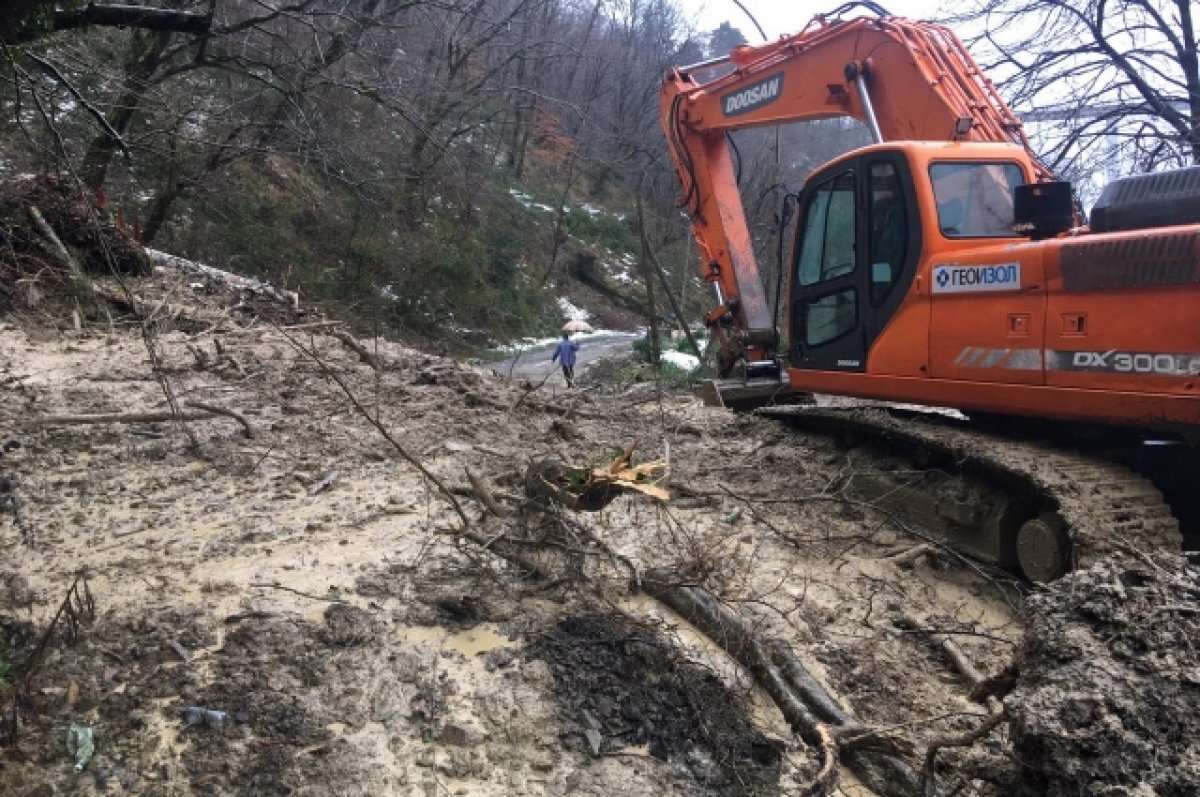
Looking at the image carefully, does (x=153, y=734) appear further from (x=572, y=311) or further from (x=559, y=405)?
(x=572, y=311)

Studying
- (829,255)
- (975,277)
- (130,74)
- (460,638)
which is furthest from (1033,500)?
(130,74)

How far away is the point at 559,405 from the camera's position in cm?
877

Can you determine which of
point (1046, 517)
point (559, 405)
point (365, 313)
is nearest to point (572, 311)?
point (365, 313)

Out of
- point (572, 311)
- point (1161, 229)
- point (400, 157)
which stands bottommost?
point (572, 311)

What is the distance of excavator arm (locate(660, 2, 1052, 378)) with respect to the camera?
6301 mm

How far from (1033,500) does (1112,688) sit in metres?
2.69

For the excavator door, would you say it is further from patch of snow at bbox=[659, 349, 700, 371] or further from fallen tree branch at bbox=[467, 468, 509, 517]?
patch of snow at bbox=[659, 349, 700, 371]

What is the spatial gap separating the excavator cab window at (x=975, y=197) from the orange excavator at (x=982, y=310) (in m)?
0.01

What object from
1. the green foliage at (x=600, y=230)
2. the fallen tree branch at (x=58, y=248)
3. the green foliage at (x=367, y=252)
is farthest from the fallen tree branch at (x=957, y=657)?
Answer: the green foliage at (x=600, y=230)

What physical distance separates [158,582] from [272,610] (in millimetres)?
716

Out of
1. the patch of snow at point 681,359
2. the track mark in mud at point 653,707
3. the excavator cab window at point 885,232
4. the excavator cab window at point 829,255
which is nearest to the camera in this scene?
the track mark in mud at point 653,707

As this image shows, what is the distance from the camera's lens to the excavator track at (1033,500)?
4457 mm

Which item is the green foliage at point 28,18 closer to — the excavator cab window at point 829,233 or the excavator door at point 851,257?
the excavator door at point 851,257

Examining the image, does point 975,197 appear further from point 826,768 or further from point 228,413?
point 228,413
